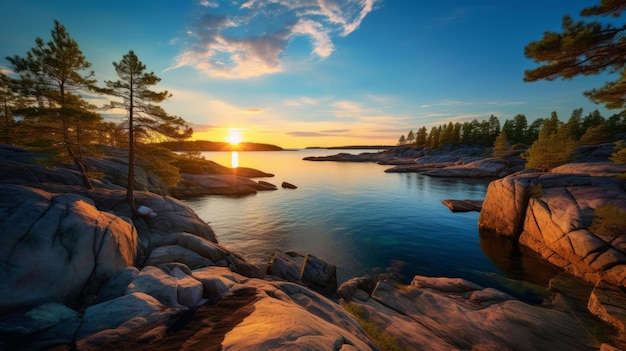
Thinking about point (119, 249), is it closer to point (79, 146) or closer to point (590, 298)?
point (79, 146)

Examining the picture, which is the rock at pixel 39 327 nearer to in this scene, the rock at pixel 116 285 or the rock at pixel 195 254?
the rock at pixel 116 285

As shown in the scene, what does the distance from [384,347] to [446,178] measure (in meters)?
63.3

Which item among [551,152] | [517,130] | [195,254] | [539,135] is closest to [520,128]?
[517,130]

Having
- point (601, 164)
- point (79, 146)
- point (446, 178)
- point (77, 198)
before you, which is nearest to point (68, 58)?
point (79, 146)

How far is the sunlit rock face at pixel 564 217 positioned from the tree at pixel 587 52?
1018cm

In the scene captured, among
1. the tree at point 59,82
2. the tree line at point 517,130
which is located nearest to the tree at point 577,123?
the tree line at point 517,130

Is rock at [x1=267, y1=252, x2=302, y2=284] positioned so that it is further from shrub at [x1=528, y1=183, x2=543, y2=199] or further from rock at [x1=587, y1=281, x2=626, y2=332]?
shrub at [x1=528, y1=183, x2=543, y2=199]

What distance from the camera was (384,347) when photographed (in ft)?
24.7

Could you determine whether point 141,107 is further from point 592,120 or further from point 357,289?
point 592,120

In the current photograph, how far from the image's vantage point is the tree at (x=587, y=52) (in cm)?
746

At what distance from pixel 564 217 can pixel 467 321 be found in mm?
13353

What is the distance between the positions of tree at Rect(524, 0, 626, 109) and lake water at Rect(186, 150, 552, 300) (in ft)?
36.5

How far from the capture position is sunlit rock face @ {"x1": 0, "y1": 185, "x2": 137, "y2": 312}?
6.47 metres

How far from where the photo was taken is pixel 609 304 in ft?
34.8
